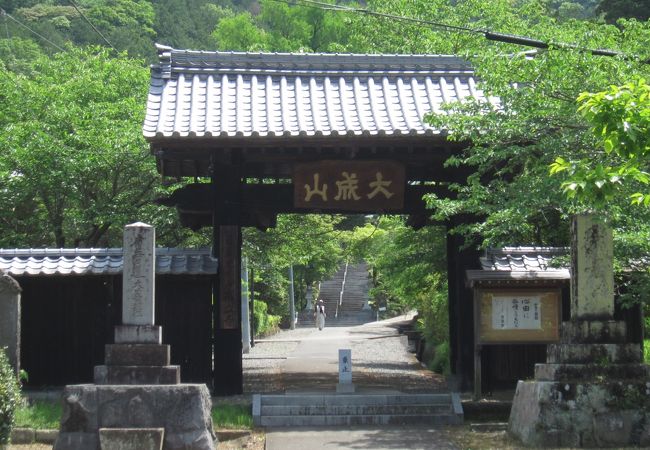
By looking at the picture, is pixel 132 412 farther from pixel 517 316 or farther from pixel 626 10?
pixel 626 10

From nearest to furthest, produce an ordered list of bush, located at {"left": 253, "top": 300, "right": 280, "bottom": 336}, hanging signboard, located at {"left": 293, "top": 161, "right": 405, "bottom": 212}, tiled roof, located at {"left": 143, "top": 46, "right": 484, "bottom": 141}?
tiled roof, located at {"left": 143, "top": 46, "right": 484, "bottom": 141} → hanging signboard, located at {"left": 293, "top": 161, "right": 405, "bottom": 212} → bush, located at {"left": 253, "top": 300, "right": 280, "bottom": 336}

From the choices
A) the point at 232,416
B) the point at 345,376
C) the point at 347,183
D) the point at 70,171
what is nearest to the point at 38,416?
the point at 232,416

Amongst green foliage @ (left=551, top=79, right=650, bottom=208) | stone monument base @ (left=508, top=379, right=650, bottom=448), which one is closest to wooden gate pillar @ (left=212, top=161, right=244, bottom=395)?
stone monument base @ (left=508, top=379, right=650, bottom=448)

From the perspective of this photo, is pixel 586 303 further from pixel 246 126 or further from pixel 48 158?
pixel 48 158

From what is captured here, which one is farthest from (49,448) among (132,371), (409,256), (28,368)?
(409,256)

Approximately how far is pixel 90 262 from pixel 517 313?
7609mm

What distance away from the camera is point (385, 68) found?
1909cm

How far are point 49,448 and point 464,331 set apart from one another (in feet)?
25.4

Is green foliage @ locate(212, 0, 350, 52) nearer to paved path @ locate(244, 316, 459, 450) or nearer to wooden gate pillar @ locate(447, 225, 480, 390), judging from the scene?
paved path @ locate(244, 316, 459, 450)

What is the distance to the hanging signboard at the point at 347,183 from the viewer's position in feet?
55.3

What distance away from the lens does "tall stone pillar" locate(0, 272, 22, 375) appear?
14695mm

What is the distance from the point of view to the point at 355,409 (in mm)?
15555

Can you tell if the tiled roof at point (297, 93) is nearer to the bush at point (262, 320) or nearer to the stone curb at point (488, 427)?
the stone curb at point (488, 427)

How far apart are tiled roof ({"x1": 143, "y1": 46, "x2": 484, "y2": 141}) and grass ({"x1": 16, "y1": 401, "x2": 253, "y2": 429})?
4613 millimetres
